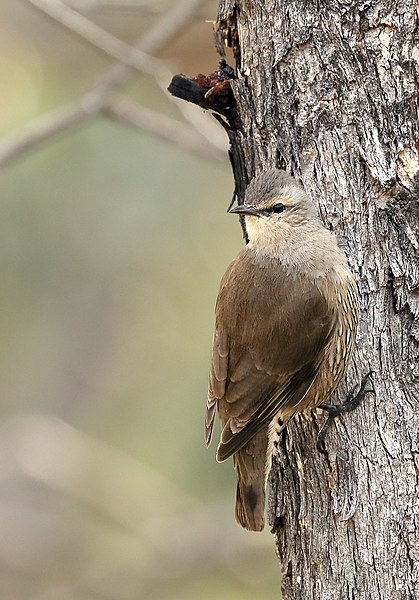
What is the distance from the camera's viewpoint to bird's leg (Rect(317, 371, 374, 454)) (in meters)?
3.22

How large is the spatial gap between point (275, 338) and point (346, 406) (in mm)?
432

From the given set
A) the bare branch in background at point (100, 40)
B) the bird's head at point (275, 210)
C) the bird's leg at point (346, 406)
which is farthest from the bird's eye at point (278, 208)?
the bare branch in background at point (100, 40)

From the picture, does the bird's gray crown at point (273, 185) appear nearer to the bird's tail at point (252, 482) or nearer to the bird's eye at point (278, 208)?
the bird's eye at point (278, 208)

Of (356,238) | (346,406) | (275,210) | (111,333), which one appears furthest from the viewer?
(111,333)

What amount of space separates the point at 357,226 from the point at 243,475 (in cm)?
99

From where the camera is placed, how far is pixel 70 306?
29.6ft

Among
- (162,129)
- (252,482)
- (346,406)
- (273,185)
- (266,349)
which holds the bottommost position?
(252,482)

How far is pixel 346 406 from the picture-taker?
322cm

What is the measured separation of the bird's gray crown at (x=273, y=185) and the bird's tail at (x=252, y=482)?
0.86m

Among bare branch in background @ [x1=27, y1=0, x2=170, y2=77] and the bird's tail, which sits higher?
bare branch in background @ [x1=27, y1=0, x2=170, y2=77]

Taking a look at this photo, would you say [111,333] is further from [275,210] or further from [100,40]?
[275,210]

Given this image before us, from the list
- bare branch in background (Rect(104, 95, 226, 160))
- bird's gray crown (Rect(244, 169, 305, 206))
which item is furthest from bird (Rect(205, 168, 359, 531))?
bare branch in background (Rect(104, 95, 226, 160))

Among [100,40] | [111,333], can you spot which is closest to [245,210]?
[100,40]

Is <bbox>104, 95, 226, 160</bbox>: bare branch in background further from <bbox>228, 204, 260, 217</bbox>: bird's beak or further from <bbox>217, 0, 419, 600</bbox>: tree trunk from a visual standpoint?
<bbox>217, 0, 419, 600</bbox>: tree trunk
